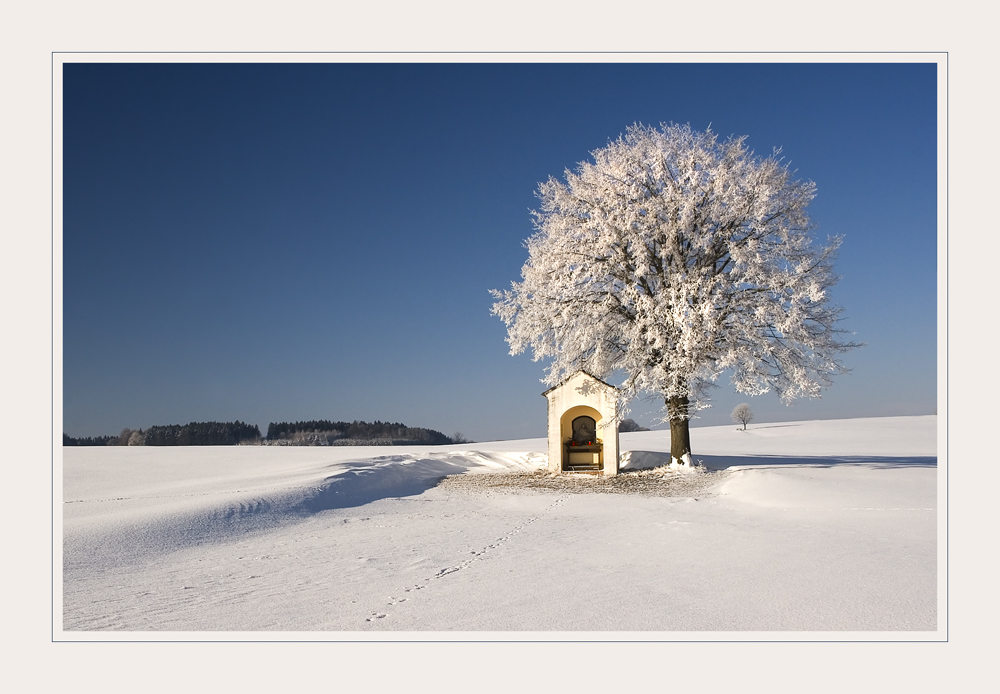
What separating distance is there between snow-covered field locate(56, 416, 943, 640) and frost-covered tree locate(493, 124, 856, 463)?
3611mm

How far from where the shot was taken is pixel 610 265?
1862cm

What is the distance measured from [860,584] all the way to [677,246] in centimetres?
1324

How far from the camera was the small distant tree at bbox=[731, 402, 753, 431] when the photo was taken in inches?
2284

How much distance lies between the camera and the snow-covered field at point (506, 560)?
561 cm

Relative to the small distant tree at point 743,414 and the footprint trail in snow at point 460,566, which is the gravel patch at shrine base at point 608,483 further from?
the small distant tree at point 743,414

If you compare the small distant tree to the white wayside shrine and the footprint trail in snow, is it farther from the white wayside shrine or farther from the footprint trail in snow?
the footprint trail in snow

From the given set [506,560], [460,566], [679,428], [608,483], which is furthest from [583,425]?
[460,566]

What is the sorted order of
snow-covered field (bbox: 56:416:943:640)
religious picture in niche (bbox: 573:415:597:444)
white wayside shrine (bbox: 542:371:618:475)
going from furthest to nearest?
1. religious picture in niche (bbox: 573:415:597:444)
2. white wayside shrine (bbox: 542:371:618:475)
3. snow-covered field (bbox: 56:416:943:640)

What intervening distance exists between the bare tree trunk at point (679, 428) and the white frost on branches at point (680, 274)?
36 cm

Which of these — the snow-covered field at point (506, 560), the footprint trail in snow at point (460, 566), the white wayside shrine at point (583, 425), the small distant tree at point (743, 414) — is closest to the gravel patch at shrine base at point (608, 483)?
the snow-covered field at point (506, 560)

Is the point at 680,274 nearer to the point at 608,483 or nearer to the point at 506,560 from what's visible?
the point at 608,483

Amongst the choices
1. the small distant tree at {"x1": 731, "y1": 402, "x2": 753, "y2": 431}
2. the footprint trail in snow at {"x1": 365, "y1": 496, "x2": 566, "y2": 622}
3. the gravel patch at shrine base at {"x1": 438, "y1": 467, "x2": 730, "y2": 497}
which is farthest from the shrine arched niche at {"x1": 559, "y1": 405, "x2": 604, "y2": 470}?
the small distant tree at {"x1": 731, "y1": 402, "x2": 753, "y2": 431}

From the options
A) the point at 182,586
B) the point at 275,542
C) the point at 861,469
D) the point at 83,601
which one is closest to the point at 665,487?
the point at 861,469

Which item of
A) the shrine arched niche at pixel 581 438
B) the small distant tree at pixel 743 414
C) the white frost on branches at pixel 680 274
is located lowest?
the small distant tree at pixel 743 414
